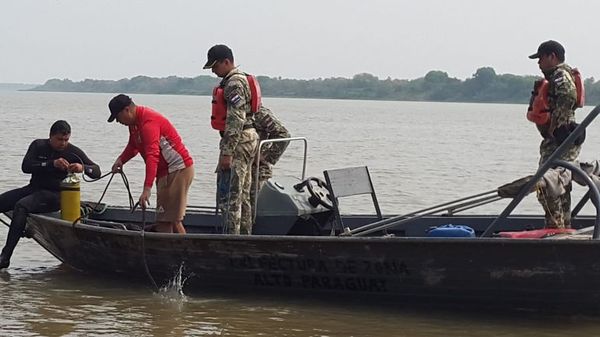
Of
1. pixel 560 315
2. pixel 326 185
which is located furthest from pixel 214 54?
pixel 560 315

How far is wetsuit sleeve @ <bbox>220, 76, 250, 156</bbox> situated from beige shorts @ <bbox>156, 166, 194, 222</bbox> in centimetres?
50

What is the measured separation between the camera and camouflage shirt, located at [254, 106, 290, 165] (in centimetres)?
968

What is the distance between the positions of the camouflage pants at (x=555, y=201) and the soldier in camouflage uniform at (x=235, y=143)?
7.74 feet

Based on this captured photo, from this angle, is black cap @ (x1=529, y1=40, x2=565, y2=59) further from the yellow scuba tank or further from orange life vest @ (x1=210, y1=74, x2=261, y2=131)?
the yellow scuba tank

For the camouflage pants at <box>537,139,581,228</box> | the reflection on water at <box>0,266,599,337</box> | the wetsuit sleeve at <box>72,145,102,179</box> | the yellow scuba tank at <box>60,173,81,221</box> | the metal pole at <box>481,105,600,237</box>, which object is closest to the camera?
the metal pole at <box>481,105,600,237</box>

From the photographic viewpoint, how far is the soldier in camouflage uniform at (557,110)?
28.3ft

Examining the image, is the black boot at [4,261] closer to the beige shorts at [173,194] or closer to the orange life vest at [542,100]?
the beige shorts at [173,194]

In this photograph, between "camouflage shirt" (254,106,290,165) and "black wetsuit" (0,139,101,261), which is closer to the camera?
"camouflage shirt" (254,106,290,165)

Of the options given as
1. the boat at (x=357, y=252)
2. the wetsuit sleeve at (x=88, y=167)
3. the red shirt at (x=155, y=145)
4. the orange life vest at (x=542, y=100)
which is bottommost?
the boat at (x=357, y=252)

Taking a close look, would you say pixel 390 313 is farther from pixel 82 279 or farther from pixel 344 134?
pixel 344 134

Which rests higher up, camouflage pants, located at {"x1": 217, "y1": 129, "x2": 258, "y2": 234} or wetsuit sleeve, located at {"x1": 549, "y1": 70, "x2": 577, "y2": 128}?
wetsuit sleeve, located at {"x1": 549, "y1": 70, "x2": 577, "y2": 128}

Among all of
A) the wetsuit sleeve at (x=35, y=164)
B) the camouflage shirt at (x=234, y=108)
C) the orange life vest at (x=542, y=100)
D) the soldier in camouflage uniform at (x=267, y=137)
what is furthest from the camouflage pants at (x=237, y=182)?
the orange life vest at (x=542, y=100)

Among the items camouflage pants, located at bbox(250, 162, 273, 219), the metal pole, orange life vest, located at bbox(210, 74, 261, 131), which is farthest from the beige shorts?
the metal pole

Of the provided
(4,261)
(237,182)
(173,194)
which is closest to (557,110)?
(237,182)
